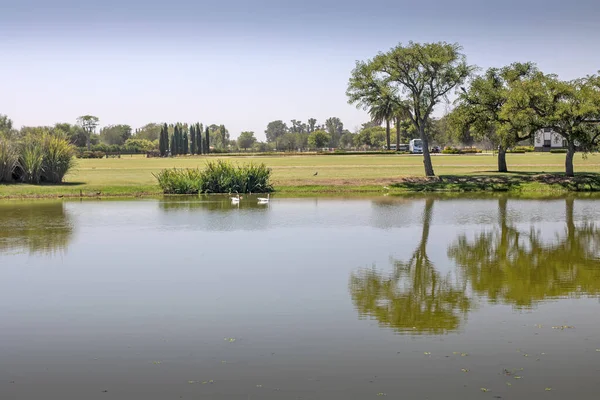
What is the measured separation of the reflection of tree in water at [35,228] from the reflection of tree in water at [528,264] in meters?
12.9

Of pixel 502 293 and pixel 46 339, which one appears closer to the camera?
pixel 46 339

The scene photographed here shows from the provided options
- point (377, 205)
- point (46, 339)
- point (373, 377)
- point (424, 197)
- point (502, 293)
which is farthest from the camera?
point (424, 197)

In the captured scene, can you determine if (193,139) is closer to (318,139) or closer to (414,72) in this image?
(318,139)

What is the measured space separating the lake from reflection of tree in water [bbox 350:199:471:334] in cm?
5

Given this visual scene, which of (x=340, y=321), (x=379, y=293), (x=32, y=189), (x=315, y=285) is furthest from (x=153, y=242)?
(x=32, y=189)

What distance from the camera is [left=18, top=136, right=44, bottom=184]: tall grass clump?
Answer: 46.6 m

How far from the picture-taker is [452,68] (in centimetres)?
4659

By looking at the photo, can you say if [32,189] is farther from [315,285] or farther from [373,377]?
Result: [373,377]

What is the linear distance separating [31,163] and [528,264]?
125ft

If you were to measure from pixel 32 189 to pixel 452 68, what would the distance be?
29.2m

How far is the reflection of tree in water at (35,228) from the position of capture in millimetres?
22062

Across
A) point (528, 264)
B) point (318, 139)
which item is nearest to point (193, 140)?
point (318, 139)

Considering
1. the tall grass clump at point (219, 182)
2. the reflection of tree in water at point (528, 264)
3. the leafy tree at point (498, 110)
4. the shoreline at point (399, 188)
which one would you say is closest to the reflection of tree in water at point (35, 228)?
the shoreline at point (399, 188)

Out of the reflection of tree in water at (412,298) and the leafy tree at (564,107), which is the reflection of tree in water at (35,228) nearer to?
the reflection of tree in water at (412,298)
